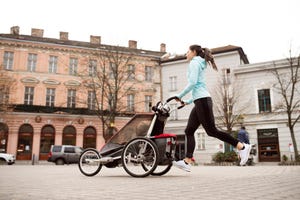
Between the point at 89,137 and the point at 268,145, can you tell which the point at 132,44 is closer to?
the point at 89,137

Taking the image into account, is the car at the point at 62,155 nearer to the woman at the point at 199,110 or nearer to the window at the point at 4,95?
the window at the point at 4,95

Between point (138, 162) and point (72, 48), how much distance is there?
3503 centimetres

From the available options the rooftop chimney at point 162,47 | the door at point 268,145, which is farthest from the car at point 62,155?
the rooftop chimney at point 162,47

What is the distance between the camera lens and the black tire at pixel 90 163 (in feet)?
23.5

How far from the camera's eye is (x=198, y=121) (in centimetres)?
602

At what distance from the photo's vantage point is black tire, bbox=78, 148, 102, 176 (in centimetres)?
715

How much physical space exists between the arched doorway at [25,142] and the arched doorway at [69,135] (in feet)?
12.6

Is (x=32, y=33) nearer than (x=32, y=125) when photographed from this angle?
No

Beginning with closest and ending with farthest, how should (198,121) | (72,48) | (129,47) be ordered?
(198,121) < (72,48) < (129,47)

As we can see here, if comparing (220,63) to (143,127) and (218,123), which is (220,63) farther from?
(143,127)

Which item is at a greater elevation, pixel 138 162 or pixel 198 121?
pixel 198 121

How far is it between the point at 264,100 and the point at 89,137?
20997 millimetres

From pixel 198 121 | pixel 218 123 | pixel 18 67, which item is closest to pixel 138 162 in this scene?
pixel 198 121

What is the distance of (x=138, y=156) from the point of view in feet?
20.9
